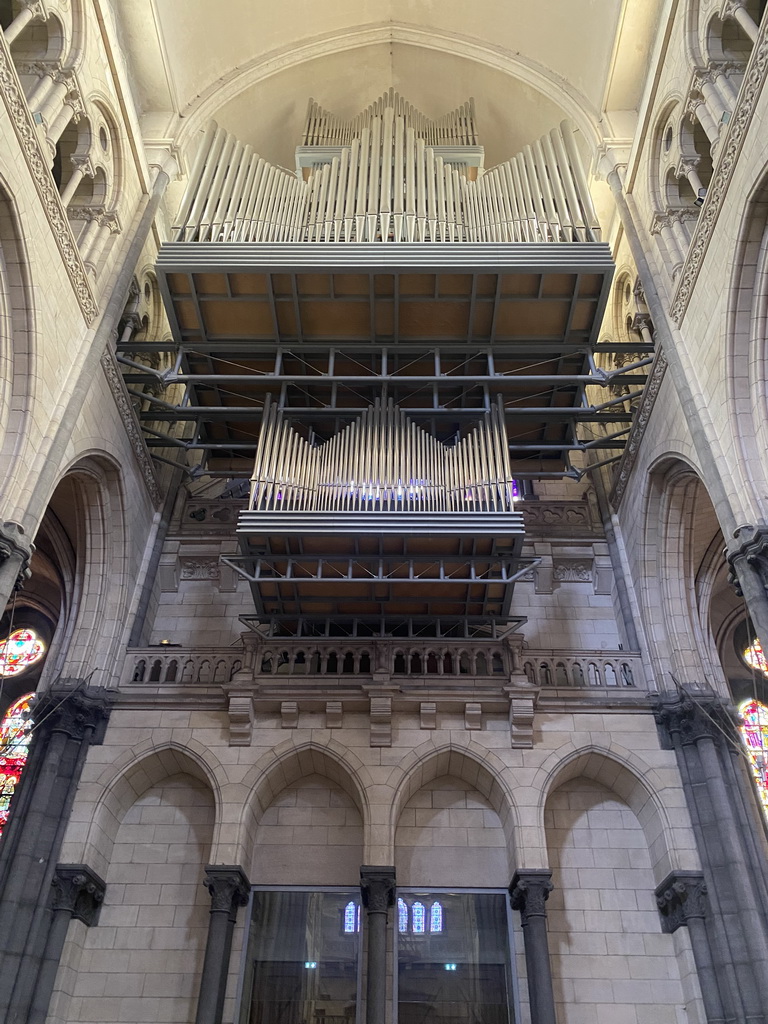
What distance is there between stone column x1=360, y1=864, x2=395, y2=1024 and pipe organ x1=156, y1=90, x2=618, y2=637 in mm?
3360

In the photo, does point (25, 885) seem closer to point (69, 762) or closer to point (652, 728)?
point (69, 762)

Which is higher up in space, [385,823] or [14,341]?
[14,341]

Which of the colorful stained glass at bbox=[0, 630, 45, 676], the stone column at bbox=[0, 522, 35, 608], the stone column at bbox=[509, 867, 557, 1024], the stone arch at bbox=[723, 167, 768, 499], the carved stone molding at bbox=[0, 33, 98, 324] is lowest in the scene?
the stone column at bbox=[509, 867, 557, 1024]

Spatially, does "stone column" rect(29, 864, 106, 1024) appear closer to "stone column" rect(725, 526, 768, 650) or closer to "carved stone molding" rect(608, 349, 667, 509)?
"stone column" rect(725, 526, 768, 650)

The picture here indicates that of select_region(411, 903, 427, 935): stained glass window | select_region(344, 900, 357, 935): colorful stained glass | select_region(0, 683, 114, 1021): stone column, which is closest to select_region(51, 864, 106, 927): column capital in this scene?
select_region(0, 683, 114, 1021): stone column

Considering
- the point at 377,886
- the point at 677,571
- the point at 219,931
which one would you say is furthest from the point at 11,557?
the point at 677,571

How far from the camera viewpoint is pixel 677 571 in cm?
1233

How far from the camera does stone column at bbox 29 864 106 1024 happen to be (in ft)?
30.4

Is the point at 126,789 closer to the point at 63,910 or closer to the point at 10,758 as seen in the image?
the point at 63,910

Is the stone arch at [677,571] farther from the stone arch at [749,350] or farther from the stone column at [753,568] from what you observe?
the stone column at [753,568]

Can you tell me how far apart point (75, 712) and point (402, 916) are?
16.8ft

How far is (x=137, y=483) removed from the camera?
13.1 meters

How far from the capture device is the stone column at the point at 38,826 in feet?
30.3

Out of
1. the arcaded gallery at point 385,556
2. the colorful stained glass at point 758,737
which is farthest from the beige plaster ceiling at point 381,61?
the colorful stained glass at point 758,737
